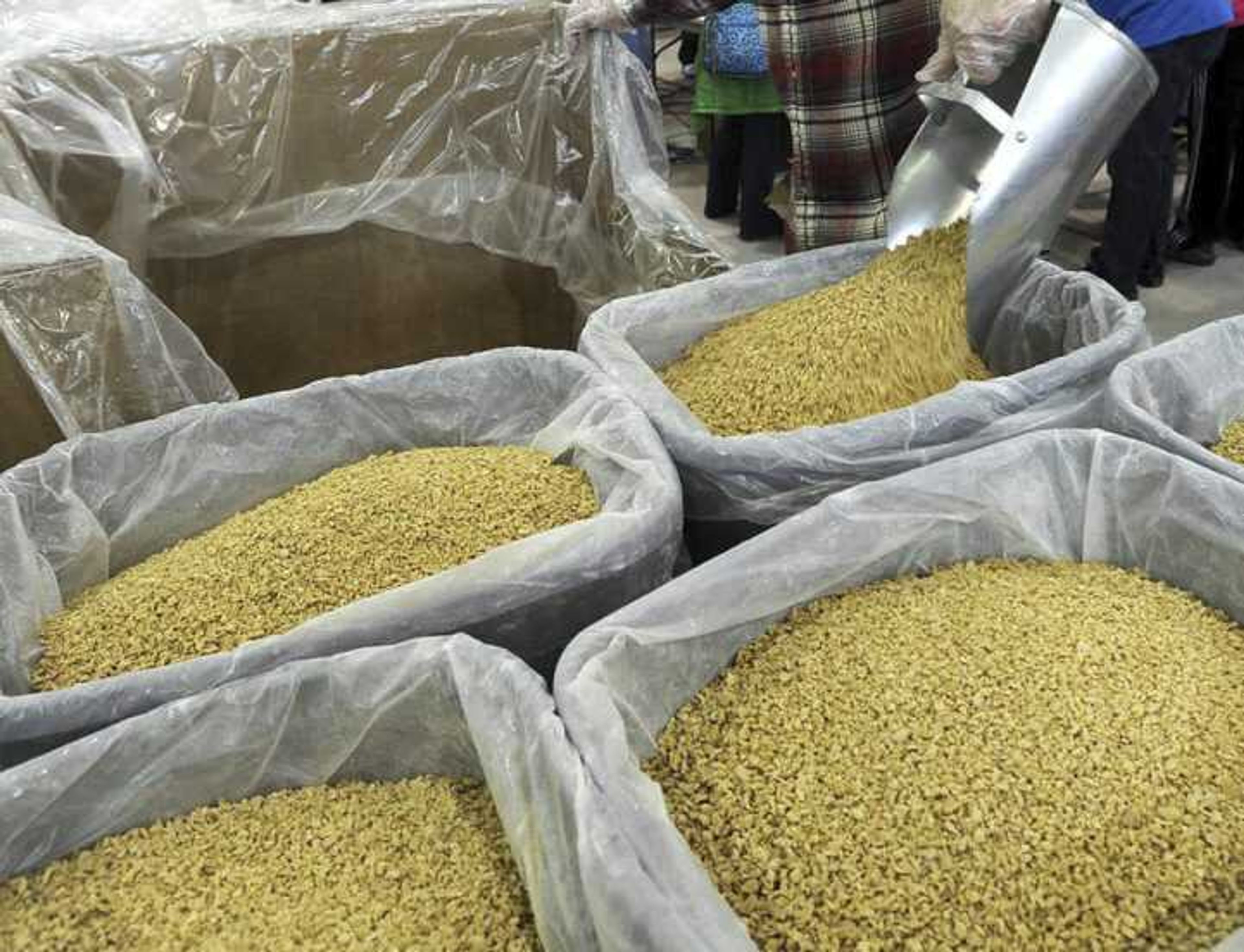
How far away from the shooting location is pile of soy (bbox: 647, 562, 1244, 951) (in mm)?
723

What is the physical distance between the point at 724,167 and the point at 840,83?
2038 millimetres

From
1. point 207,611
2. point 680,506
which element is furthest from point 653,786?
point 207,611

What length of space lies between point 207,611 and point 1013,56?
1065 mm

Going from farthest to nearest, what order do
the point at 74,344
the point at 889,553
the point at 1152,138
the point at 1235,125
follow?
1. the point at 1235,125
2. the point at 1152,138
3. the point at 74,344
4. the point at 889,553

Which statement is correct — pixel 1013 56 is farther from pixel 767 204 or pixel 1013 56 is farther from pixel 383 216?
pixel 767 204

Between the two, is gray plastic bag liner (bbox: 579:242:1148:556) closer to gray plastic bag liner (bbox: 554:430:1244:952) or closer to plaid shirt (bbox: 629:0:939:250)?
gray plastic bag liner (bbox: 554:430:1244:952)

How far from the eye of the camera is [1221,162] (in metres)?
3.05

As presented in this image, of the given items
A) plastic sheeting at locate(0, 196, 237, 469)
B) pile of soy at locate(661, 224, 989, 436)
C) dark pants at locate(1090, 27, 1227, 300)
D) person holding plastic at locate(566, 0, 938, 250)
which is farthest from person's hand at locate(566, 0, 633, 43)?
dark pants at locate(1090, 27, 1227, 300)

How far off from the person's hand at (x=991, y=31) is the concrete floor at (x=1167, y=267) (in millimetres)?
1131

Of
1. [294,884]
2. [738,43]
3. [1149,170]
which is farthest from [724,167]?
[294,884]

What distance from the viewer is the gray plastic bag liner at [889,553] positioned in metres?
0.78

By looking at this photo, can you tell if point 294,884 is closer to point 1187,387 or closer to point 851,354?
point 851,354

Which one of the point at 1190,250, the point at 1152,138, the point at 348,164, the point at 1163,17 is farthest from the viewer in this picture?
the point at 1190,250

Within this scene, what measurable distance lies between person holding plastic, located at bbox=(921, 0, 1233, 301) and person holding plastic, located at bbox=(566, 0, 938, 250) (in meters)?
0.17
